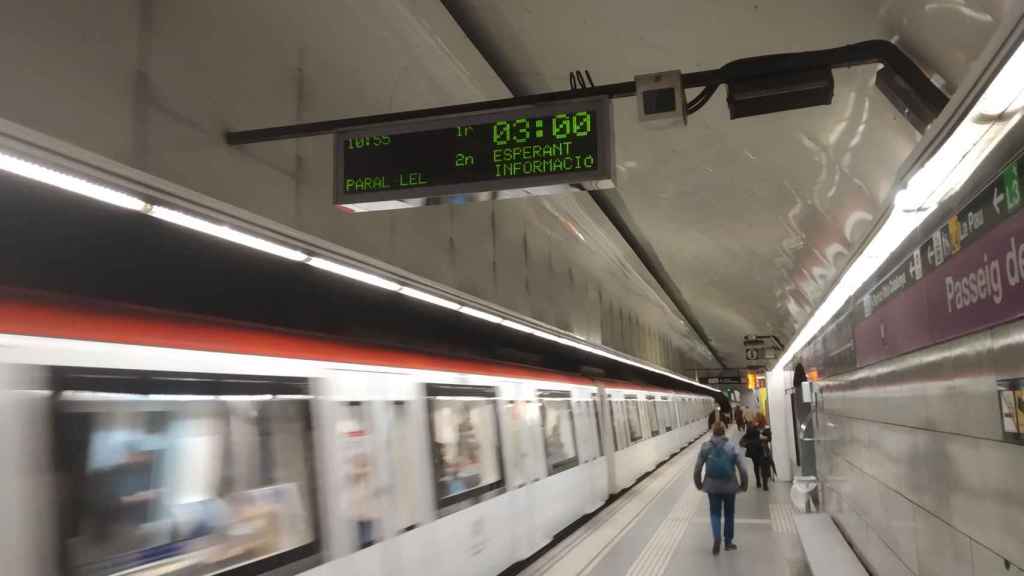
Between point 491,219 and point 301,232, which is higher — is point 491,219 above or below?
above

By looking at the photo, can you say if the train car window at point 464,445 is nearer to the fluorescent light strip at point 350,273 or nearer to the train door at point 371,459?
the train door at point 371,459

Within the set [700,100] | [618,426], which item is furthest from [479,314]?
[618,426]

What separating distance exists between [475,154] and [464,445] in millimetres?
3464

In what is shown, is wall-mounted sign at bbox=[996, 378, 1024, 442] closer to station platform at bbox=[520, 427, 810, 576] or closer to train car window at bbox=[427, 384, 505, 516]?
train car window at bbox=[427, 384, 505, 516]

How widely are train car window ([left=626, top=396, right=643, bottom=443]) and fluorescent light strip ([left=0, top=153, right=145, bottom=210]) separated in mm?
13372

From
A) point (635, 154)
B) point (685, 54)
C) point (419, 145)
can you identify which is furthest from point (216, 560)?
point (635, 154)

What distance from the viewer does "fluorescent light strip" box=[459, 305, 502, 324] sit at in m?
7.42

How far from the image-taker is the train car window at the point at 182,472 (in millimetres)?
2869

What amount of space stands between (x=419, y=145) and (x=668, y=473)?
16144 mm

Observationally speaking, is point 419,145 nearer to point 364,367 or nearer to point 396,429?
point 364,367

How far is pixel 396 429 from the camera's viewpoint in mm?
5422

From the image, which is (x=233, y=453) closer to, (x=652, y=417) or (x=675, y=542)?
(x=675, y=542)

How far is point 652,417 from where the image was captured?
2005 cm

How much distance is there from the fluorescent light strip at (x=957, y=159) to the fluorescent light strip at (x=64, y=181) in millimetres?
3186
